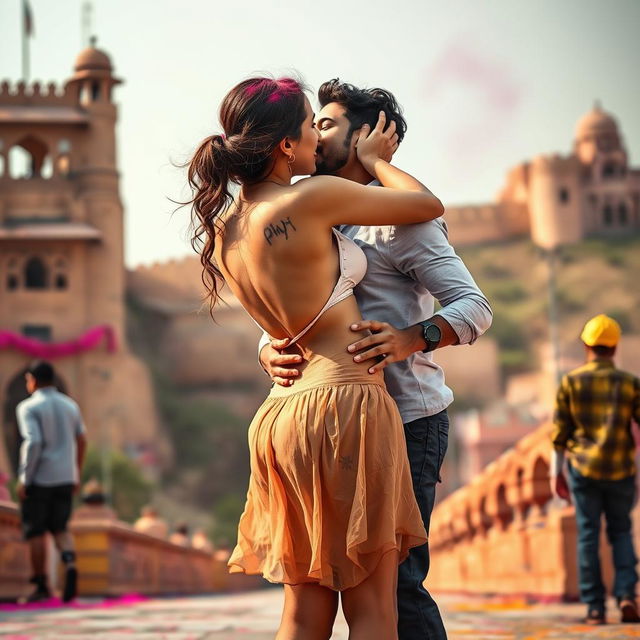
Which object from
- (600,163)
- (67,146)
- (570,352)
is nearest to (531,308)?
(600,163)

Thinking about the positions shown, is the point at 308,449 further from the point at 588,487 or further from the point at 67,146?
the point at 67,146

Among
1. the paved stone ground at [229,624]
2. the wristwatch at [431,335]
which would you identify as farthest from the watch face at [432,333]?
the paved stone ground at [229,624]

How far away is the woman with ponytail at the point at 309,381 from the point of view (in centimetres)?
401

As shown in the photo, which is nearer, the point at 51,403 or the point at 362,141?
the point at 362,141

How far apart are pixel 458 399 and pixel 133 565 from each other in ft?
241

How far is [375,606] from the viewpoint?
157 inches

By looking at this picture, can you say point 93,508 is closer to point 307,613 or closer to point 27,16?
point 307,613

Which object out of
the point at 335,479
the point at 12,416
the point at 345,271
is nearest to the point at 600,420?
the point at 345,271

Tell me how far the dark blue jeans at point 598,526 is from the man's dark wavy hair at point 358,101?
11.3ft

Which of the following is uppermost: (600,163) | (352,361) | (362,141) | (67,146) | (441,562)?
(600,163)

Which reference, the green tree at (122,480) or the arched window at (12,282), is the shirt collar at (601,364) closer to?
the green tree at (122,480)

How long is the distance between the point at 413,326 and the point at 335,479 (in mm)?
499

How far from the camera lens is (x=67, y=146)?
2475 inches

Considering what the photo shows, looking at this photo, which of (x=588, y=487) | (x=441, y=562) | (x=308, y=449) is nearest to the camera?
(x=308, y=449)
